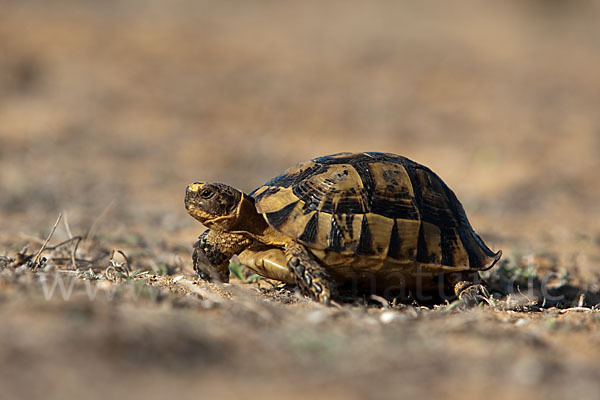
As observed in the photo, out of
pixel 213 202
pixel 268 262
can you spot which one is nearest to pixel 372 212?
pixel 268 262

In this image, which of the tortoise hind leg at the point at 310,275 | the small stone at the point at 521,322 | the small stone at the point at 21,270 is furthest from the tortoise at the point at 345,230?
the small stone at the point at 21,270

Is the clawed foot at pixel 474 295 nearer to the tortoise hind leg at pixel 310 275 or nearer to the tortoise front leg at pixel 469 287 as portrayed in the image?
the tortoise front leg at pixel 469 287

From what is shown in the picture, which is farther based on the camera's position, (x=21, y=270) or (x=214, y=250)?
(x=214, y=250)

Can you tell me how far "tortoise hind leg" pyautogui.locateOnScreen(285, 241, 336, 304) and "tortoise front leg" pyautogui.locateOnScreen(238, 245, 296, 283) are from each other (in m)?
0.07

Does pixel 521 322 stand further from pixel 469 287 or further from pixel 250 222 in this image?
pixel 250 222

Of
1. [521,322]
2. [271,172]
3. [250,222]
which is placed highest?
[271,172]

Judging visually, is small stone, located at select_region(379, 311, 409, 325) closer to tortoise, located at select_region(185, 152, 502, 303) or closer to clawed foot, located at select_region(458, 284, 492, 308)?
tortoise, located at select_region(185, 152, 502, 303)

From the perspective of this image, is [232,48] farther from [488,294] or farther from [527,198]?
[488,294]

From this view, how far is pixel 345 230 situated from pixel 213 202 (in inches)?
30.5

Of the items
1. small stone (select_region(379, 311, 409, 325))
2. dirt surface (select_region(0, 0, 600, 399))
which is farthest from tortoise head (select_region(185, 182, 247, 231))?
small stone (select_region(379, 311, 409, 325))

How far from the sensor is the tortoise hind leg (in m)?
3.22

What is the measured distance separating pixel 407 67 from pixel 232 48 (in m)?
4.21

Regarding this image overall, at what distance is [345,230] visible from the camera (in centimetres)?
338

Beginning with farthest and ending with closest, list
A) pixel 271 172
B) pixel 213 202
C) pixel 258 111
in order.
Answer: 1. pixel 258 111
2. pixel 271 172
3. pixel 213 202
